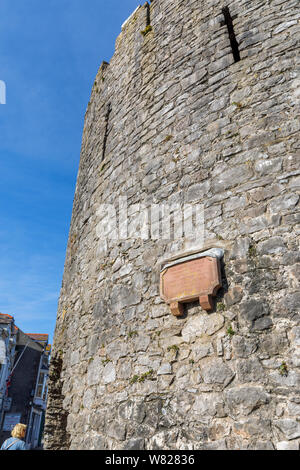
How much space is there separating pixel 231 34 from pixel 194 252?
98.8 inches

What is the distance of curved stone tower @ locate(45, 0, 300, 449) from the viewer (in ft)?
8.39

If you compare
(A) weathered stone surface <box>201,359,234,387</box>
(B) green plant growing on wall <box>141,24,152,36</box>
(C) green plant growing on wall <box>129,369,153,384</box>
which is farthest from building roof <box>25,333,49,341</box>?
(A) weathered stone surface <box>201,359,234,387</box>

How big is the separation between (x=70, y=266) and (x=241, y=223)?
11.2ft

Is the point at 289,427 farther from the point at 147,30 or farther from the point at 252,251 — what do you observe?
the point at 147,30

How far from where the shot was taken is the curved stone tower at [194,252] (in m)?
2.56

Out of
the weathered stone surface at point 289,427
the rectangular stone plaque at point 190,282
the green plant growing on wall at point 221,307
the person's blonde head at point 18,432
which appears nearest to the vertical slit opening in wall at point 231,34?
the rectangular stone plaque at point 190,282

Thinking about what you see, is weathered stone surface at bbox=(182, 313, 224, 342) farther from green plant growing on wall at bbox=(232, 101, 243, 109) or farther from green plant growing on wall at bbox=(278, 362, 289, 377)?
green plant growing on wall at bbox=(232, 101, 243, 109)

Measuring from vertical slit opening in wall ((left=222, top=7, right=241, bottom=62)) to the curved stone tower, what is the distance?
24 mm

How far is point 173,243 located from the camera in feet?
11.3

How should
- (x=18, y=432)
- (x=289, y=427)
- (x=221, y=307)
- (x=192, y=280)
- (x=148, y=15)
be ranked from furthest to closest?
(x=148, y=15)
(x=18, y=432)
(x=192, y=280)
(x=221, y=307)
(x=289, y=427)

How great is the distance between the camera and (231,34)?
3.94 metres

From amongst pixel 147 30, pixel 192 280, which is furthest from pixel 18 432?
pixel 147 30

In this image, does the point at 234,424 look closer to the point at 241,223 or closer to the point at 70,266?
the point at 241,223
